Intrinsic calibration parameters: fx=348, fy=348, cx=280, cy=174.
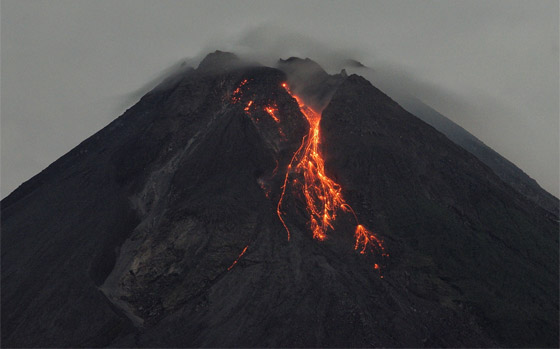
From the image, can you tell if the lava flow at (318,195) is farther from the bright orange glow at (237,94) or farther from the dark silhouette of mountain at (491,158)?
the dark silhouette of mountain at (491,158)

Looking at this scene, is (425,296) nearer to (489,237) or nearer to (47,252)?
(489,237)

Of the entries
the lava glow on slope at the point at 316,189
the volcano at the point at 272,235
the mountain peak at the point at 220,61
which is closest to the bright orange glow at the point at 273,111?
the lava glow on slope at the point at 316,189

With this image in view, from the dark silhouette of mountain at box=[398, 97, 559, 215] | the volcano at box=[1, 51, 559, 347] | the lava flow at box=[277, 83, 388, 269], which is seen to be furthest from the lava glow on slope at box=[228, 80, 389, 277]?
the dark silhouette of mountain at box=[398, 97, 559, 215]

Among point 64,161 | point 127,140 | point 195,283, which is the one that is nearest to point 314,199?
point 195,283

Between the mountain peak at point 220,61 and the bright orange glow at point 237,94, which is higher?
the mountain peak at point 220,61

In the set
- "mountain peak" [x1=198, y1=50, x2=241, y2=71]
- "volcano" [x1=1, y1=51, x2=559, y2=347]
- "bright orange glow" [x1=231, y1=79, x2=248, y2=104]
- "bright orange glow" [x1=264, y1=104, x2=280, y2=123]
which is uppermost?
"mountain peak" [x1=198, y1=50, x2=241, y2=71]

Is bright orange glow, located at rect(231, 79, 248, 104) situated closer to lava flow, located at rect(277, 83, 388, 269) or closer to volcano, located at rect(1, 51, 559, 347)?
volcano, located at rect(1, 51, 559, 347)
